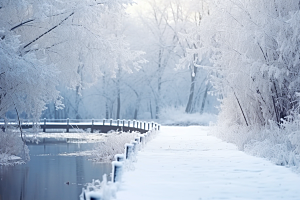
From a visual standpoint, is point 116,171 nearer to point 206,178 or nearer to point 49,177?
point 206,178

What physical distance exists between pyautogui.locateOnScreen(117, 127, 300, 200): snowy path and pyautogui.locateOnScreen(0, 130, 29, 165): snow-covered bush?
7312 millimetres

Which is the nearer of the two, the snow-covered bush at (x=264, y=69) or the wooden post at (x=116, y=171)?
the wooden post at (x=116, y=171)

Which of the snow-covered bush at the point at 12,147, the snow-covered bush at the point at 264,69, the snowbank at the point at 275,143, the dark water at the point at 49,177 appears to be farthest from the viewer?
the snow-covered bush at the point at 12,147

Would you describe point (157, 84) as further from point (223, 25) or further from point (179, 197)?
point (179, 197)

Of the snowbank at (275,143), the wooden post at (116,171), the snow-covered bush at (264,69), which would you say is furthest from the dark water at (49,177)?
the snow-covered bush at (264,69)

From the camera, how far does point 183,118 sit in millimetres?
42875

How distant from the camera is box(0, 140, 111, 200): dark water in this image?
13.7 m

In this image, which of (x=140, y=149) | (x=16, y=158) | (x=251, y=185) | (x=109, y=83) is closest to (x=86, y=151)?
(x=16, y=158)

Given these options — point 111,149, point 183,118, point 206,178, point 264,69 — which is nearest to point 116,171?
point 206,178

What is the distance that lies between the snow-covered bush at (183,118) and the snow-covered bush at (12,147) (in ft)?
69.0

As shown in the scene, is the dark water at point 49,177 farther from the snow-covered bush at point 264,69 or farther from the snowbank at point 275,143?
the snow-covered bush at point 264,69

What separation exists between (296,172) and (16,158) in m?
12.6

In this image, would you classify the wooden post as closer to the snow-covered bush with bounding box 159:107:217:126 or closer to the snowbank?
the snowbank

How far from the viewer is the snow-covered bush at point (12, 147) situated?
64.9 ft
